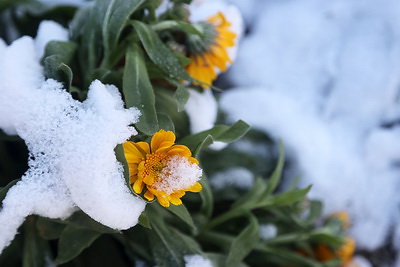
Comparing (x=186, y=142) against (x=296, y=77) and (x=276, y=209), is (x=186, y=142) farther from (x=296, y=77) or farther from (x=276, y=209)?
(x=296, y=77)

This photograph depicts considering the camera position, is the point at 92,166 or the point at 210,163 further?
the point at 210,163

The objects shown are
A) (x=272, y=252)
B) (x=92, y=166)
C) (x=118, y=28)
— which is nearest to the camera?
(x=92, y=166)

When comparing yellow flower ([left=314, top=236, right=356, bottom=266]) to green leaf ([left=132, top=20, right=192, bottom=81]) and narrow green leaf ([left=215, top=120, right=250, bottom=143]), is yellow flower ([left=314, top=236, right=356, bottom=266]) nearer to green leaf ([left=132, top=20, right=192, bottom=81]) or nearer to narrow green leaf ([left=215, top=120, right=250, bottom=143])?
narrow green leaf ([left=215, top=120, right=250, bottom=143])

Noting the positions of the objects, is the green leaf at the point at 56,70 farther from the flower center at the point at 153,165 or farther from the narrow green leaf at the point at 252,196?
the narrow green leaf at the point at 252,196

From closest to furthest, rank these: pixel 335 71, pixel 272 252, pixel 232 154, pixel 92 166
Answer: pixel 92 166
pixel 272 252
pixel 232 154
pixel 335 71

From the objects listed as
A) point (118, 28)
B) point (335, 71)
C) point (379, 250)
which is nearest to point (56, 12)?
point (118, 28)

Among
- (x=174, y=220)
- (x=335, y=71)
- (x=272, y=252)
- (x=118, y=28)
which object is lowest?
(x=272, y=252)

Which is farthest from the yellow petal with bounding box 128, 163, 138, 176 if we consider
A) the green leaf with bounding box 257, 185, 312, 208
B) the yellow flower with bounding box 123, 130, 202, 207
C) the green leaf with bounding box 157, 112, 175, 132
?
the green leaf with bounding box 257, 185, 312, 208
